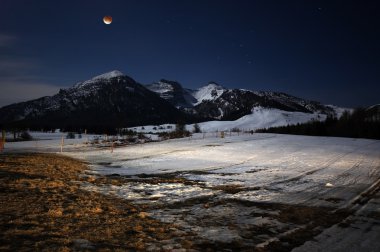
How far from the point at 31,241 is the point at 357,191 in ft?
37.3

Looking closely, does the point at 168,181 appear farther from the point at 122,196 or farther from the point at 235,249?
the point at 235,249

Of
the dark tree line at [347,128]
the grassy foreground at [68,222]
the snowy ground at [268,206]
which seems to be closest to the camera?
the grassy foreground at [68,222]

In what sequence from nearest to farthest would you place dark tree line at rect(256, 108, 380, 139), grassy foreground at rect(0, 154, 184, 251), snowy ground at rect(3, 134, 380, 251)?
grassy foreground at rect(0, 154, 184, 251)
snowy ground at rect(3, 134, 380, 251)
dark tree line at rect(256, 108, 380, 139)

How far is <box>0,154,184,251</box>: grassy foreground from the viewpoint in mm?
5957

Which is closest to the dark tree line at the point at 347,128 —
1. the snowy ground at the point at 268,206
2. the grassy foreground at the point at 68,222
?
the snowy ground at the point at 268,206

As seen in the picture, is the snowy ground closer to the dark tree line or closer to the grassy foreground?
the grassy foreground

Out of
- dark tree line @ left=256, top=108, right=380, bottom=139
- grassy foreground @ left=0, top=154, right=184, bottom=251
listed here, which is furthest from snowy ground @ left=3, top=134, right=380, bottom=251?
dark tree line @ left=256, top=108, right=380, bottom=139

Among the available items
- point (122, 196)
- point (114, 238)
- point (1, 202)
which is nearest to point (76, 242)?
point (114, 238)

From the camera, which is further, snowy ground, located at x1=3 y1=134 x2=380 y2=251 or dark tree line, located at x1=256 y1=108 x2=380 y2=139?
dark tree line, located at x1=256 y1=108 x2=380 y2=139

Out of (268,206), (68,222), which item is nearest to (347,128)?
(268,206)

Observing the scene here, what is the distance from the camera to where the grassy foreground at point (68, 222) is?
5.96 m

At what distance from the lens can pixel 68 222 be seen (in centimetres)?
721

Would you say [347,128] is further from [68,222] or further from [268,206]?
[68,222]

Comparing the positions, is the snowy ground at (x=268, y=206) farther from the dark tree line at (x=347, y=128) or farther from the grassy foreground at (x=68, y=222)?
the dark tree line at (x=347, y=128)
